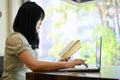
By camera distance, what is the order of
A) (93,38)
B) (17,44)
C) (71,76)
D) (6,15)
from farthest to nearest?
(6,15)
(93,38)
(17,44)
(71,76)

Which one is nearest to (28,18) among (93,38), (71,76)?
(71,76)

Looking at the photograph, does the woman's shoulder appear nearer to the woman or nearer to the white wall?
the woman

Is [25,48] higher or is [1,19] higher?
[1,19]

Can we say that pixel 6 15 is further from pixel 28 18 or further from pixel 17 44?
pixel 17 44

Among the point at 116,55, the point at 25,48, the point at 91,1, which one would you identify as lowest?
the point at 116,55

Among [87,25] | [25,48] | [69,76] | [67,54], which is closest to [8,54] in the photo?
[25,48]

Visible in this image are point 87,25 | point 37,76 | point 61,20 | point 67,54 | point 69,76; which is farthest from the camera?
point 61,20

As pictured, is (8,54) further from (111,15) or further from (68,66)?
(111,15)

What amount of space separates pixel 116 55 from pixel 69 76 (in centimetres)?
156

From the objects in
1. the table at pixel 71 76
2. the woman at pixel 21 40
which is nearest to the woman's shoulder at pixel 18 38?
the woman at pixel 21 40

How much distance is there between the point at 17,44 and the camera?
1.61m

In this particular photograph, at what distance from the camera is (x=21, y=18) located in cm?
172

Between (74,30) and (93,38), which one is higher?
(74,30)

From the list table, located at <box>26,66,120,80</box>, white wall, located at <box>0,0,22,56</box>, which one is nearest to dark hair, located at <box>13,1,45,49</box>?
table, located at <box>26,66,120,80</box>
